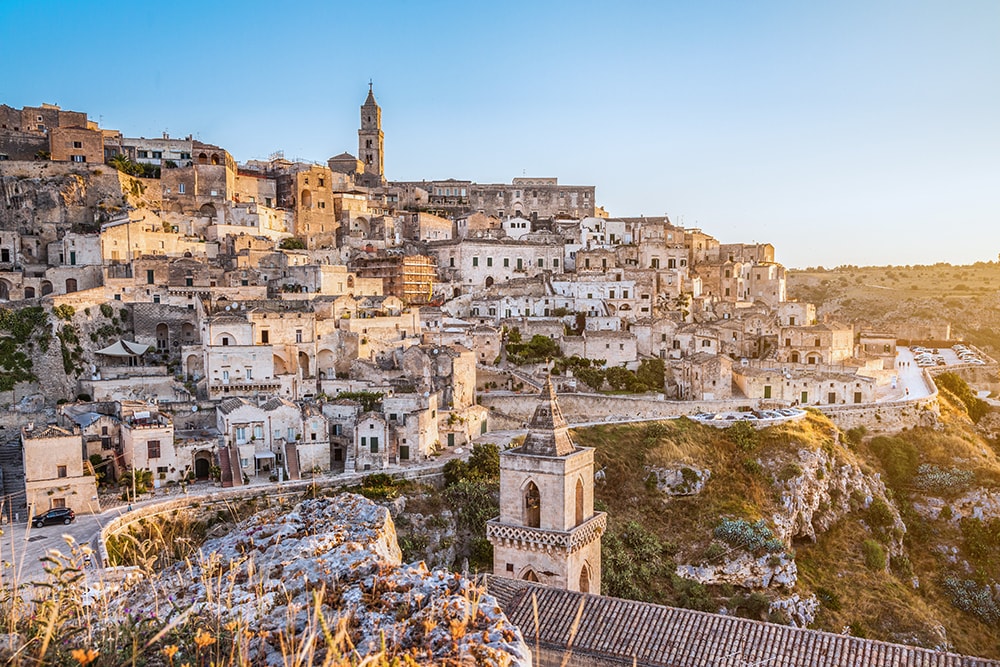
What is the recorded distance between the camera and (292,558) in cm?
609

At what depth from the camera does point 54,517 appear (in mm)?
25359

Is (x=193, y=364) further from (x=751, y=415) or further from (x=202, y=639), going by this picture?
(x=202, y=639)

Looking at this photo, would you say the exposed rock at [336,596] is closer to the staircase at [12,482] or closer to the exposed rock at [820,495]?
the staircase at [12,482]

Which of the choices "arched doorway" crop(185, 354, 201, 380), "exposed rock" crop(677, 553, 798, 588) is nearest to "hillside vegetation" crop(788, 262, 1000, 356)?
"exposed rock" crop(677, 553, 798, 588)

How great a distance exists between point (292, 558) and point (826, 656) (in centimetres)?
1086

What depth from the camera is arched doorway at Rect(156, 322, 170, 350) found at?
132ft

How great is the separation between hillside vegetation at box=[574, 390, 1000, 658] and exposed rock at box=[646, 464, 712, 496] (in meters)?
0.27

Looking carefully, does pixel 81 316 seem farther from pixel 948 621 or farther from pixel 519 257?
pixel 948 621

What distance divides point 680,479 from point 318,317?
1973cm

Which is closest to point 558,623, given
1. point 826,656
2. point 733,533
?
point 826,656

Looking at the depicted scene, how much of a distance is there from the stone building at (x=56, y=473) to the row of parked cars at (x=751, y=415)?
90.3 feet

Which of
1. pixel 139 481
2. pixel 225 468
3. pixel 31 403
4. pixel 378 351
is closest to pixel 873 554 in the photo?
pixel 378 351

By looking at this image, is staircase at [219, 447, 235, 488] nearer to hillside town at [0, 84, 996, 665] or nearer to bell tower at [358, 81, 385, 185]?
hillside town at [0, 84, 996, 665]

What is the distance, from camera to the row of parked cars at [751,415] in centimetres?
3831
